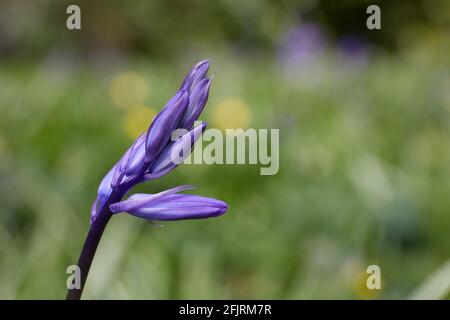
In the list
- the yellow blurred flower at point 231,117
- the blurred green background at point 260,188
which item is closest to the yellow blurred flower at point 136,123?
the blurred green background at point 260,188

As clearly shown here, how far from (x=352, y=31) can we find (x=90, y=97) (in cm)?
454

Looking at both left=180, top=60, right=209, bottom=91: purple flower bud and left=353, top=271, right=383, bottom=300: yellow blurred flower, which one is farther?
left=353, top=271, right=383, bottom=300: yellow blurred flower

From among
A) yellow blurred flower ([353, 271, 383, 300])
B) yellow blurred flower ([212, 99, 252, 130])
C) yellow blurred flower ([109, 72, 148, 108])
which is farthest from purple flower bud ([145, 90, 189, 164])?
yellow blurred flower ([109, 72, 148, 108])

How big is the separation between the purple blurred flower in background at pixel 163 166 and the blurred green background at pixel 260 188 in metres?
0.53

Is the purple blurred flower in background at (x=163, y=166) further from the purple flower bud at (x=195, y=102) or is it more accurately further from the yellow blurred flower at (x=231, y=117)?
the yellow blurred flower at (x=231, y=117)

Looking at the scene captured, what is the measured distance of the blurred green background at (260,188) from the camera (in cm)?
143

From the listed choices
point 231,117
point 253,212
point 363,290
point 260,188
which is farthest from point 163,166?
point 231,117

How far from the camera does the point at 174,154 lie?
1.89 feet

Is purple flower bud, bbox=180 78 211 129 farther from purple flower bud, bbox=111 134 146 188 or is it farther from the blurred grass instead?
the blurred grass

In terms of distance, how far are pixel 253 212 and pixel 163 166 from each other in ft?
4.25

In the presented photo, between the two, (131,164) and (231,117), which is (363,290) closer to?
(131,164)

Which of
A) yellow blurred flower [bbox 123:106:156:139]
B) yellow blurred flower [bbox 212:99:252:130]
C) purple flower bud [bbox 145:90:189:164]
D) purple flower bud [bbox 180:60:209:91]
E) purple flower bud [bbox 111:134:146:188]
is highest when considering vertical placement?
yellow blurred flower [bbox 212:99:252:130]

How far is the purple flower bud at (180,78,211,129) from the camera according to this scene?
0.57 metres
